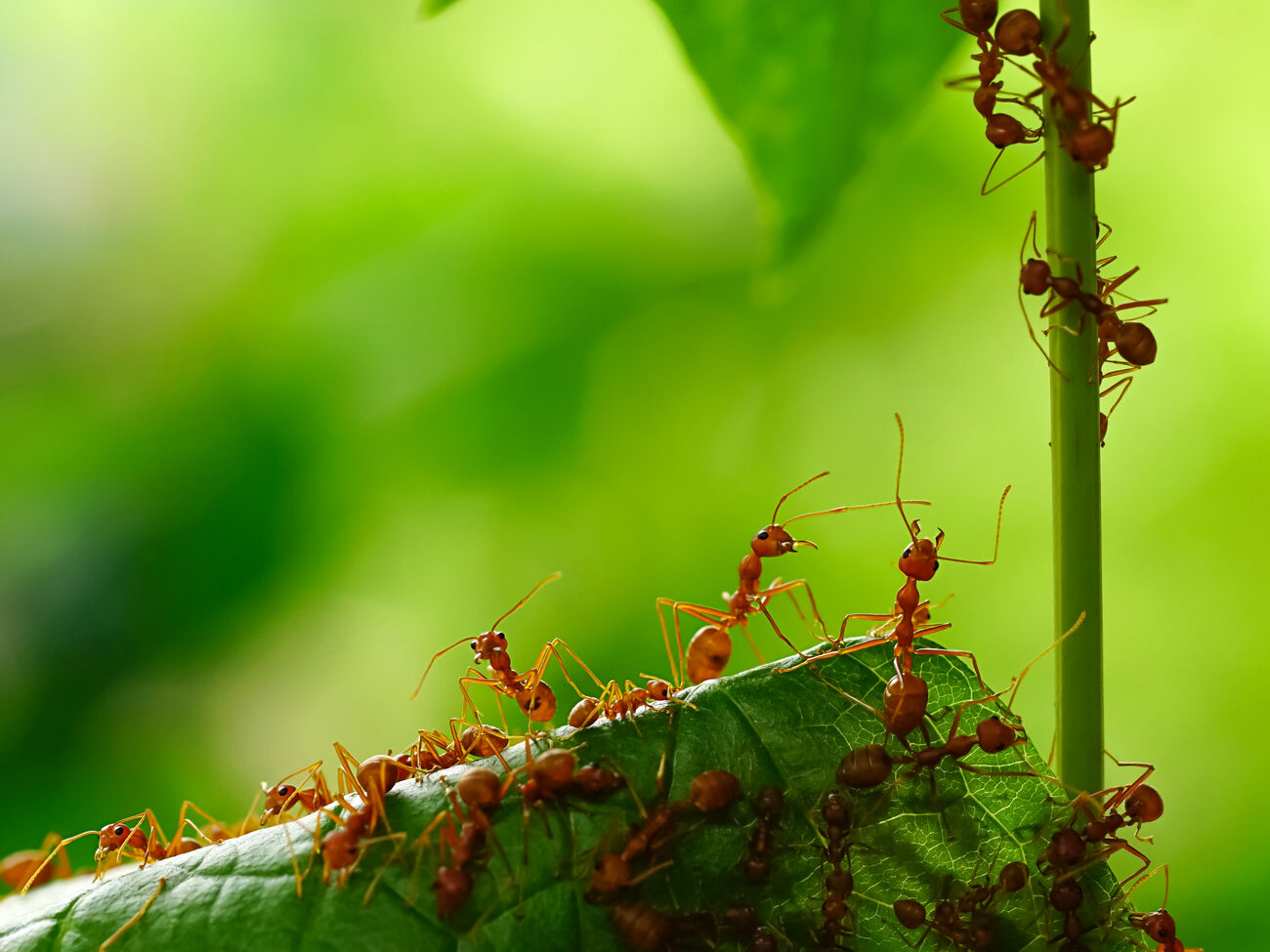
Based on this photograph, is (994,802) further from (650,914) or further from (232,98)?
(232,98)

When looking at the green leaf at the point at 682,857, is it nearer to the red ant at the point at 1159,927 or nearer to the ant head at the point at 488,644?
the red ant at the point at 1159,927

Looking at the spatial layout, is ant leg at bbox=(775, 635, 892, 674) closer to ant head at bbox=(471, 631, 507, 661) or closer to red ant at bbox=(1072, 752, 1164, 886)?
red ant at bbox=(1072, 752, 1164, 886)

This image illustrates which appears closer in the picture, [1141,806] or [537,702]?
[1141,806]

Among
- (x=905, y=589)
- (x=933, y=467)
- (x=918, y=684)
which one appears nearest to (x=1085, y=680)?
(x=918, y=684)

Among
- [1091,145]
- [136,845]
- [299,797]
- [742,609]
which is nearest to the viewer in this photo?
[1091,145]

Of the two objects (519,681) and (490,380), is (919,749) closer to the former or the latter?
(519,681)

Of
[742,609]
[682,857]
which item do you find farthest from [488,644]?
[682,857]
